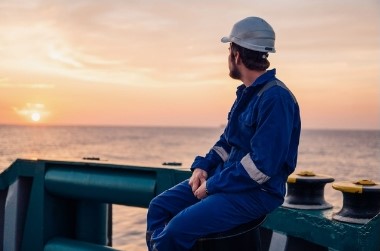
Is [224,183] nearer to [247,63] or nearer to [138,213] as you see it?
[247,63]

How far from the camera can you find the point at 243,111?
2523 mm

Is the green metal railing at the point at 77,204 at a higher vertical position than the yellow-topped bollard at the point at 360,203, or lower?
lower

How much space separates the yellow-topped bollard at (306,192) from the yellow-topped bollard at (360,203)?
0.91 ft

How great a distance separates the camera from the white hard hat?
2467 millimetres

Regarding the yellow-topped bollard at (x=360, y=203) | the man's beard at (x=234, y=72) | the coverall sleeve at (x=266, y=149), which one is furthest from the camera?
the yellow-topped bollard at (x=360, y=203)

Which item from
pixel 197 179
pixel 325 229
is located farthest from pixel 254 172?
pixel 325 229

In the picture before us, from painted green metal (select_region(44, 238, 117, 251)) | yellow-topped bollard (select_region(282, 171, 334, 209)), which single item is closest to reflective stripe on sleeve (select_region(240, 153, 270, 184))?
yellow-topped bollard (select_region(282, 171, 334, 209))

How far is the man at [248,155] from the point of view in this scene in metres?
2.29

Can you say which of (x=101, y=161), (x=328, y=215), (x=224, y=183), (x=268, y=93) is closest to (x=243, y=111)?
(x=268, y=93)

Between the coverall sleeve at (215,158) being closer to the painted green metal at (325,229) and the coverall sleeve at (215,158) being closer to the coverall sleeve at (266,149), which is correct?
the coverall sleeve at (266,149)

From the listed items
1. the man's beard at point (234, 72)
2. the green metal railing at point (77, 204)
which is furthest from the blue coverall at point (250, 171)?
the green metal railing at point (77, 204)

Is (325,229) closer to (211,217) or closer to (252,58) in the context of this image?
(211,217)

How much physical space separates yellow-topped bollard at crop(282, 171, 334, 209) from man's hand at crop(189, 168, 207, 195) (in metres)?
0.76

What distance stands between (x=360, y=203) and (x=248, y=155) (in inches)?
36.7
